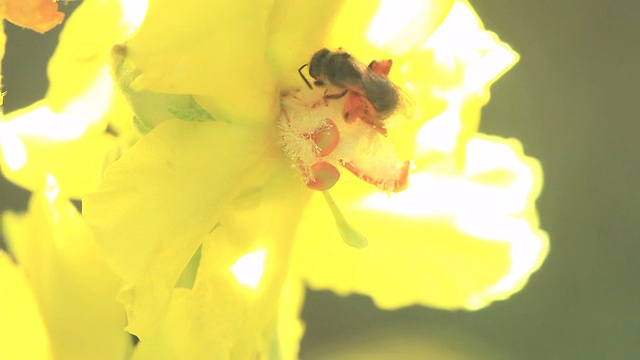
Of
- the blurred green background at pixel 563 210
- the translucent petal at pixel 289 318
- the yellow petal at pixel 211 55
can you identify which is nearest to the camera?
the yellow petal at pixel 211 55

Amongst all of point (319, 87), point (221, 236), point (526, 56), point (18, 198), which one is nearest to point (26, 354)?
point (221, 236)

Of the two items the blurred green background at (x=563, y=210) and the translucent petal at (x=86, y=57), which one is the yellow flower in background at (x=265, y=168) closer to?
the translucent petal at (x=86, y=57)

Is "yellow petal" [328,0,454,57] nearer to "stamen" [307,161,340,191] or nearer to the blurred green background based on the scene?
"stamen" [307,161,340,191]

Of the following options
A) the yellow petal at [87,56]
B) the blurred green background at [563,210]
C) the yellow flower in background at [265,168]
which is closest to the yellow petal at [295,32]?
the yellow flower in background at [265,168]

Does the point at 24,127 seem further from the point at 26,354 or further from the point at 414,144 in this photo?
the point at 414,144

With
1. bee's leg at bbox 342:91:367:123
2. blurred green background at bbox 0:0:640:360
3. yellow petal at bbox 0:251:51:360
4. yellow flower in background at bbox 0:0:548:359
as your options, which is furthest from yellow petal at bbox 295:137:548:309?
blurred green background at bbox 0:0:640:360

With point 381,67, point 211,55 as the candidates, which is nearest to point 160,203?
point 211,55
